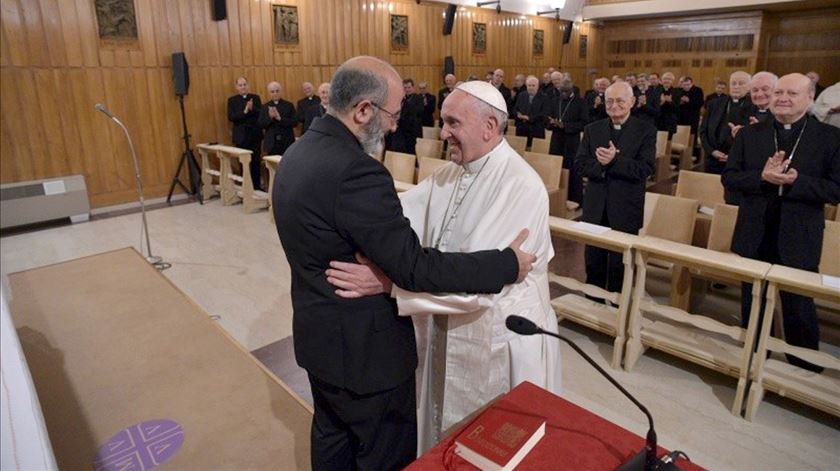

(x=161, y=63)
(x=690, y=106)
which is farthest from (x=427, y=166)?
(x=690, y=106)

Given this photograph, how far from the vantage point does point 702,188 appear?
15.3 ft

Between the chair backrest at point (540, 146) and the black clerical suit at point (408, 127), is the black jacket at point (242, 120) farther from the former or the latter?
the chair backrest at point (540, 146)

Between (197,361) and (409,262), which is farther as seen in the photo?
(197,361)

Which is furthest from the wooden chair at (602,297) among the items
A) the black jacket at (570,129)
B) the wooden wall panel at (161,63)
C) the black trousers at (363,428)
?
the wooden wall panel at (161,63)

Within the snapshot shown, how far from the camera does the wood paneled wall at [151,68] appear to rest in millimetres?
7074

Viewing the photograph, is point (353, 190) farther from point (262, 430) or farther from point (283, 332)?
point (283, 332)

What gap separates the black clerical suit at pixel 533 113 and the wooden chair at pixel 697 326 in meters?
5.57

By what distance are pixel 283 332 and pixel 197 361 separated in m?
0.84

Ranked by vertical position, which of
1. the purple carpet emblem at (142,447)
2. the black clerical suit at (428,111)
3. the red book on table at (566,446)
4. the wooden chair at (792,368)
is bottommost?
the purple carpet emblem at (142,447)

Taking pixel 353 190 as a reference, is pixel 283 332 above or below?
below

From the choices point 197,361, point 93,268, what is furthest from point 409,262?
point 93,268

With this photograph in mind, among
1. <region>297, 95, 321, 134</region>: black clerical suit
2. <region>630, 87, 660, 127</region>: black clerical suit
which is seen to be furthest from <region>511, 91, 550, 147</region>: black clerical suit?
<region>297, 95, 321, 134</region>: black clerical suit

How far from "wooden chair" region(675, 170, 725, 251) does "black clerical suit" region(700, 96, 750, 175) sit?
1051mm

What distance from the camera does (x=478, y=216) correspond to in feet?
6.38
